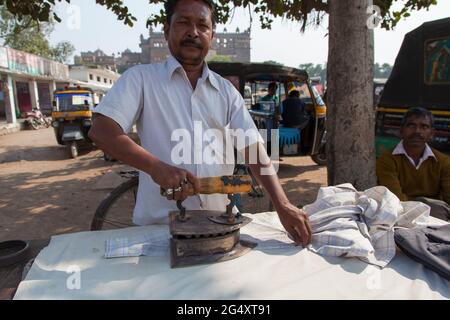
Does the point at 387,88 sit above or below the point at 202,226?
above

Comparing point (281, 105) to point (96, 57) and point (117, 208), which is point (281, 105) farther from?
point (96, 57)

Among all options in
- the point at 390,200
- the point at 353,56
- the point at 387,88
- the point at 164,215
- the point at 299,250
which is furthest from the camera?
the point at 387,88

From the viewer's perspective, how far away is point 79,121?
9516 mm

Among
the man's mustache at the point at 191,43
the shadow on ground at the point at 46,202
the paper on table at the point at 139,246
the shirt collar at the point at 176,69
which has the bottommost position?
the shadow on ground at the point at 46,202

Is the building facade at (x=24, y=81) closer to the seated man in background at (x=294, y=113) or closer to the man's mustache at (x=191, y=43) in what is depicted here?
the seated man in background at (x=294, y=113)

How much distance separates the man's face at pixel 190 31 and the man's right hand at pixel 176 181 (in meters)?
0.57

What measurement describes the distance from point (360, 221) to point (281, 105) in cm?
641

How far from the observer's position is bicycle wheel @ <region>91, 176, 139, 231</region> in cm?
233

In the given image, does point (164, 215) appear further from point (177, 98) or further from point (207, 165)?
point (177, 98)

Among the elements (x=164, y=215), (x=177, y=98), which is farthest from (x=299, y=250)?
(x=177, y=98)

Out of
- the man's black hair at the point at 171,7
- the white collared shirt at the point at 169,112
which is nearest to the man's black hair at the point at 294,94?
the white collared shirt at the point at 169,112

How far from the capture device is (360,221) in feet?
4.93

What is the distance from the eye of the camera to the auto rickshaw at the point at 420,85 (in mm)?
3741

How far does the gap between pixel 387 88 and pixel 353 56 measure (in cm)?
199
